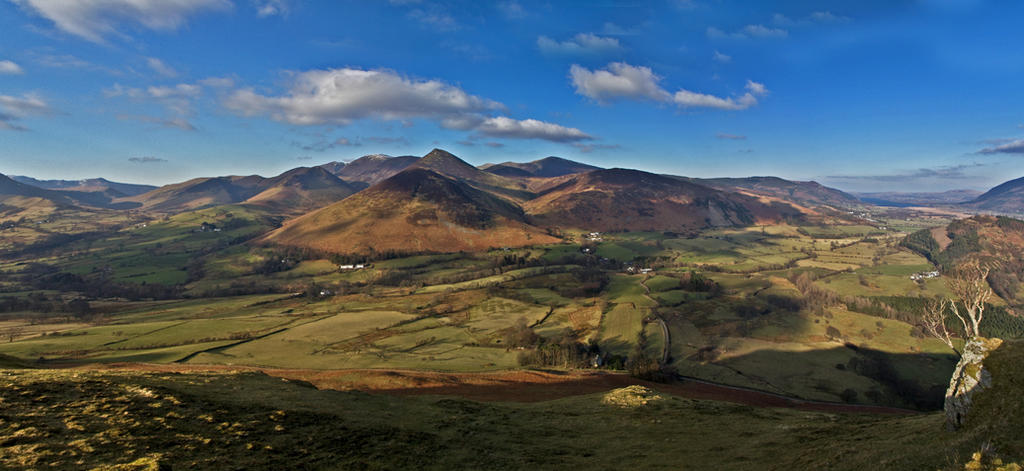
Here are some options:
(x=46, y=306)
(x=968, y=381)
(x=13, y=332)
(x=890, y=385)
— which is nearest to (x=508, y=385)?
(x=968, y=381)

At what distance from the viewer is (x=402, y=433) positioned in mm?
26734

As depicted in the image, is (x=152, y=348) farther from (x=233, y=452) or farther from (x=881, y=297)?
(x=881, y=297)

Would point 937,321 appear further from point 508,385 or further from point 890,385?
point 890,385

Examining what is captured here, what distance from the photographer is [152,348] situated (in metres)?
77.6

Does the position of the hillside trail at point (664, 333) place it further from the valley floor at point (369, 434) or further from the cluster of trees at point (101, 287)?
the cluster of trees at point (101, 287)

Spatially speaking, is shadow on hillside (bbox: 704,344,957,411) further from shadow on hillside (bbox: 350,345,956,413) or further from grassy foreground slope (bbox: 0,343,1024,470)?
grassy foreground slope (bbox: 0,343,1024,470)

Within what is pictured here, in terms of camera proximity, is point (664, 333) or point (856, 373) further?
point (664, 333)

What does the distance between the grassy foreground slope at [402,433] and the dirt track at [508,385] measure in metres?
13.6

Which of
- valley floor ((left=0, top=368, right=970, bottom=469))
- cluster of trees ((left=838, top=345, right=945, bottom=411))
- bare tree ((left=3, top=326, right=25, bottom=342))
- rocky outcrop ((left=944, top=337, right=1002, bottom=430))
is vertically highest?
rocky outcrop ((left=944, top=337, right=1002, bottom=430))

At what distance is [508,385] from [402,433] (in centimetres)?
3240

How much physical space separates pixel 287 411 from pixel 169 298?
153m

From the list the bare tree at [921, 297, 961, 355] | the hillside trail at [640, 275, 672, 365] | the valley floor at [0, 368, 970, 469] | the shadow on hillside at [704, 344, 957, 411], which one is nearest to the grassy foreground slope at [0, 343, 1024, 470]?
the valley floor at [0, 368, 970, 469]

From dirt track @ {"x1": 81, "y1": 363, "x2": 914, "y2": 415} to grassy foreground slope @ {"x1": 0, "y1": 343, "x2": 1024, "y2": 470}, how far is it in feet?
44.5

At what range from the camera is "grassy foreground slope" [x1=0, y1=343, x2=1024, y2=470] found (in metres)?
17.5
